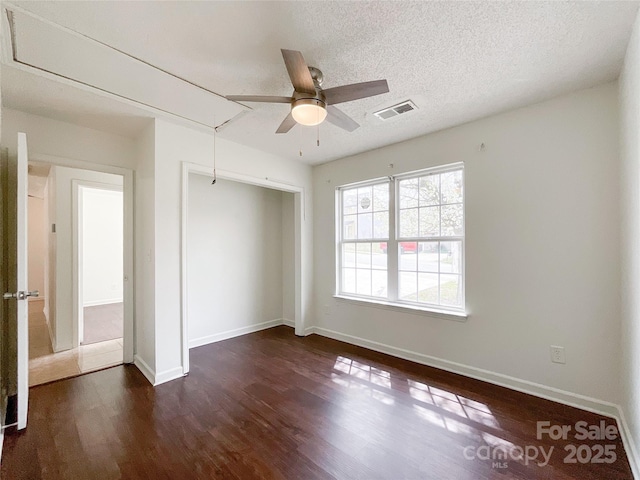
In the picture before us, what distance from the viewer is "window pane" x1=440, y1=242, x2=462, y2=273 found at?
3.09 meters

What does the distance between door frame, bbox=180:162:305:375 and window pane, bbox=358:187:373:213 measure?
0.90 meters

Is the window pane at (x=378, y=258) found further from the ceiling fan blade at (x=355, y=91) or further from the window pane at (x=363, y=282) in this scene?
the ceiling fan blade at (x=355, y=91)

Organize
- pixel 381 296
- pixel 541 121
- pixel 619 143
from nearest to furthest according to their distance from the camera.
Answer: pixel 619 143, pixel 541 121, pixel 381 296

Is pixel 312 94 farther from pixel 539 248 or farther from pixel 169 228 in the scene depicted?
pixel 539 248

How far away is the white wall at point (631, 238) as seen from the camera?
1660 mm

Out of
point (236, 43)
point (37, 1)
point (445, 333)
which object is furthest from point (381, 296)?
point (37, 1)

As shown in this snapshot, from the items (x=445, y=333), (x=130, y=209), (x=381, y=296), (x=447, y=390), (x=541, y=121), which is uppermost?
(x=541, y=121)

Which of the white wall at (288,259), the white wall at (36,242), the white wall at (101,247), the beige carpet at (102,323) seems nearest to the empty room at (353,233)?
the beige carpet at (102,323)

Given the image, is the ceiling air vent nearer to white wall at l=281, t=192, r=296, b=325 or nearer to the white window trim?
the white window trim

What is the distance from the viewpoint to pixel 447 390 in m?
2.64

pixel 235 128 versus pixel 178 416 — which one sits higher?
pixel 235 128

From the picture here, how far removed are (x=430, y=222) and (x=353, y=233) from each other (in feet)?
3.75

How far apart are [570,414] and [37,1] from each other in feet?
14.6

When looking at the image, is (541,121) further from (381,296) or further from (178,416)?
(178,416)
